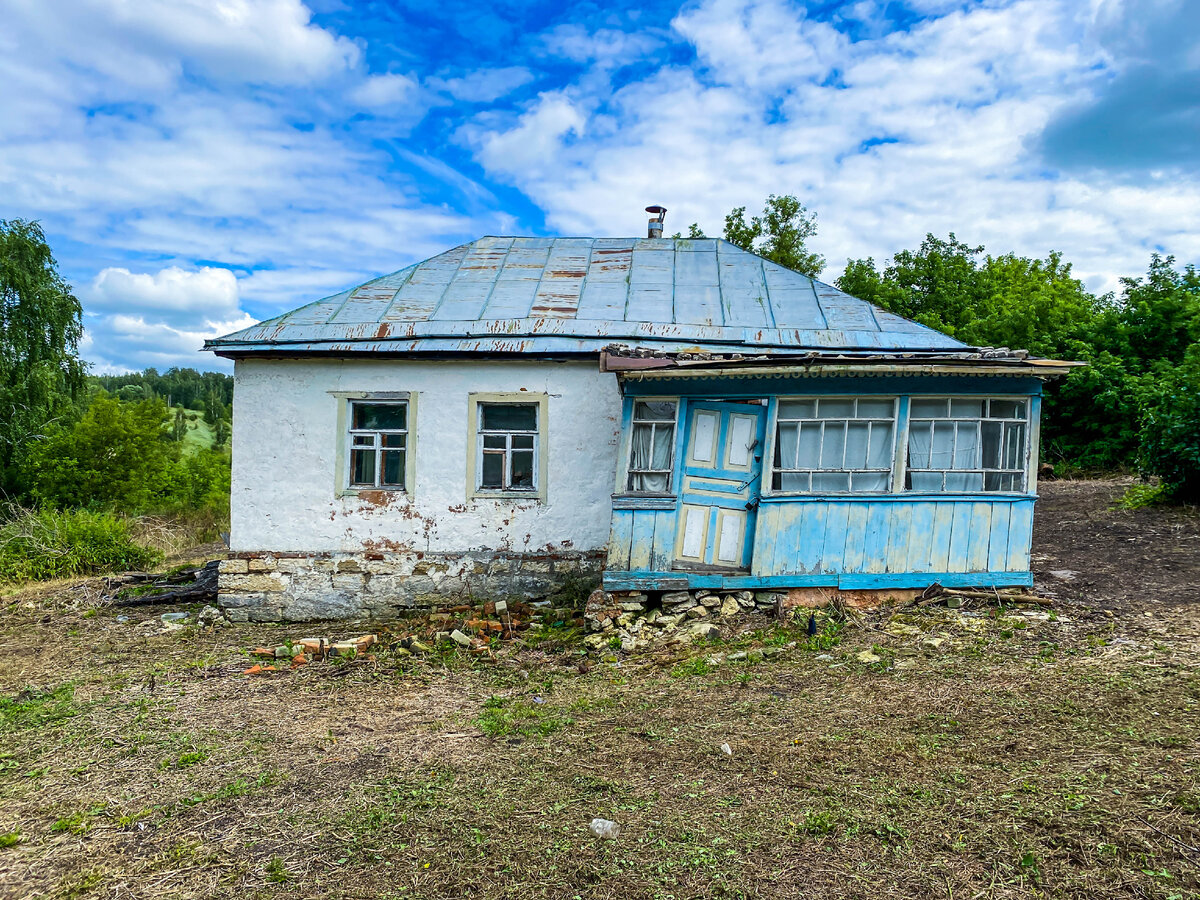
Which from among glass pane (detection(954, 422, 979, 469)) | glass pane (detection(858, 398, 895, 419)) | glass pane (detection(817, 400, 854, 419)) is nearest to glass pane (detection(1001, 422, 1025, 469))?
glass pane (detection(954, 422, 979, 469))

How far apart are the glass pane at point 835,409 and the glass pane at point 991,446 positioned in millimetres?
1422

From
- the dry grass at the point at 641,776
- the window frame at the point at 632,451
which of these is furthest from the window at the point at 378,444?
the window frame at the point at 632,451

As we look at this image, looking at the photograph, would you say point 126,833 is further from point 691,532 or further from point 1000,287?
point 1000,287

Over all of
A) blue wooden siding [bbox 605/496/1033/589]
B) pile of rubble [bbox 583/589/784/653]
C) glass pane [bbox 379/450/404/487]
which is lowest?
pile of rubble [bbox 583/589/784/653]

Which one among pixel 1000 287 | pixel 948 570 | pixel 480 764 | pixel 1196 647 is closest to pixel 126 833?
pixel 480 764

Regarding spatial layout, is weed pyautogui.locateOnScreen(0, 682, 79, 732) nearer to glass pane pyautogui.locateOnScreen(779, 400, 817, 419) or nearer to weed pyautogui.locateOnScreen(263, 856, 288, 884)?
weed pyautogui.locateOnScreen(263, 856, 288, 884)

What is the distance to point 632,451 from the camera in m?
7.73

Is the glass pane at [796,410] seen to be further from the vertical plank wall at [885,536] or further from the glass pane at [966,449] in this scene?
the glass pane at [966,449]

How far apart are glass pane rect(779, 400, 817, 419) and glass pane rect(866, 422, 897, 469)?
26.7 inches

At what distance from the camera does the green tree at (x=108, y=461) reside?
2152 centimetres

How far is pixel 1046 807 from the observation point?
3.71 metres

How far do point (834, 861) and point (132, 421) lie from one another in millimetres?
26724

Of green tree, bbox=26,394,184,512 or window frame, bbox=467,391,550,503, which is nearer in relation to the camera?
window frame, bbox=467,391,550,503

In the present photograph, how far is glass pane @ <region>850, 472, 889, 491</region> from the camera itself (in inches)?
294
